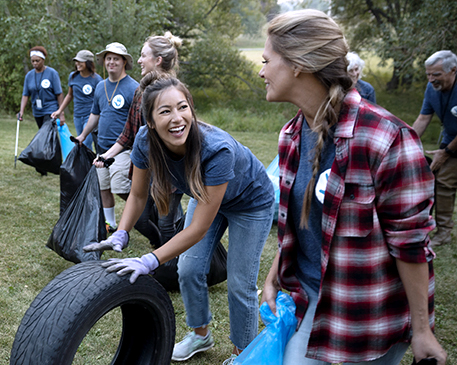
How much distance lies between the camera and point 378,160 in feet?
4.15

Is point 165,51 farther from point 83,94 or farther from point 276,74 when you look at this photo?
point 83,94

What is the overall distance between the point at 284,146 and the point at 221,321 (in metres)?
1.91

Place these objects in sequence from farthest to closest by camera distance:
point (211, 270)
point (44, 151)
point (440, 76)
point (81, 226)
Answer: point (44, 151), point (440, 76), point (81, 226), point (211, 270)

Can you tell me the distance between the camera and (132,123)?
368 cm

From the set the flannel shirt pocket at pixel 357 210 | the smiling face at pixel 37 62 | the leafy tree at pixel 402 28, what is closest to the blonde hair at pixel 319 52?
the flannel shirt pocket at pixel 357 210

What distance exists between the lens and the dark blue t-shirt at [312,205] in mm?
1421

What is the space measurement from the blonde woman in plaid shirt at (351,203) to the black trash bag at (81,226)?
2.19 metres

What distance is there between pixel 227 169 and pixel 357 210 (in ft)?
2.52

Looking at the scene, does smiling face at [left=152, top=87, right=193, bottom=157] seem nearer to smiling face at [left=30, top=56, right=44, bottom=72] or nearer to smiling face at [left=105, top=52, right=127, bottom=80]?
smiling face at [left=105, top=52, right=127, bottom=80]

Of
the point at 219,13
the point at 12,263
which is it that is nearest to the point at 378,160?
the point at 12,263

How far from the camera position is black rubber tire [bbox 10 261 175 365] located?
162cm

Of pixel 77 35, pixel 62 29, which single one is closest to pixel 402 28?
pixel 77 35

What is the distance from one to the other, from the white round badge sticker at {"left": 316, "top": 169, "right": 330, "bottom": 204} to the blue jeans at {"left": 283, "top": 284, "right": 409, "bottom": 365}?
14.9 inches

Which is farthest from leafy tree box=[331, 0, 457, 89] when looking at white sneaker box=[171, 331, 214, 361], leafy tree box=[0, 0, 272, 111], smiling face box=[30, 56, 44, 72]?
white sneaker box=[171, 331, 214, 361]
